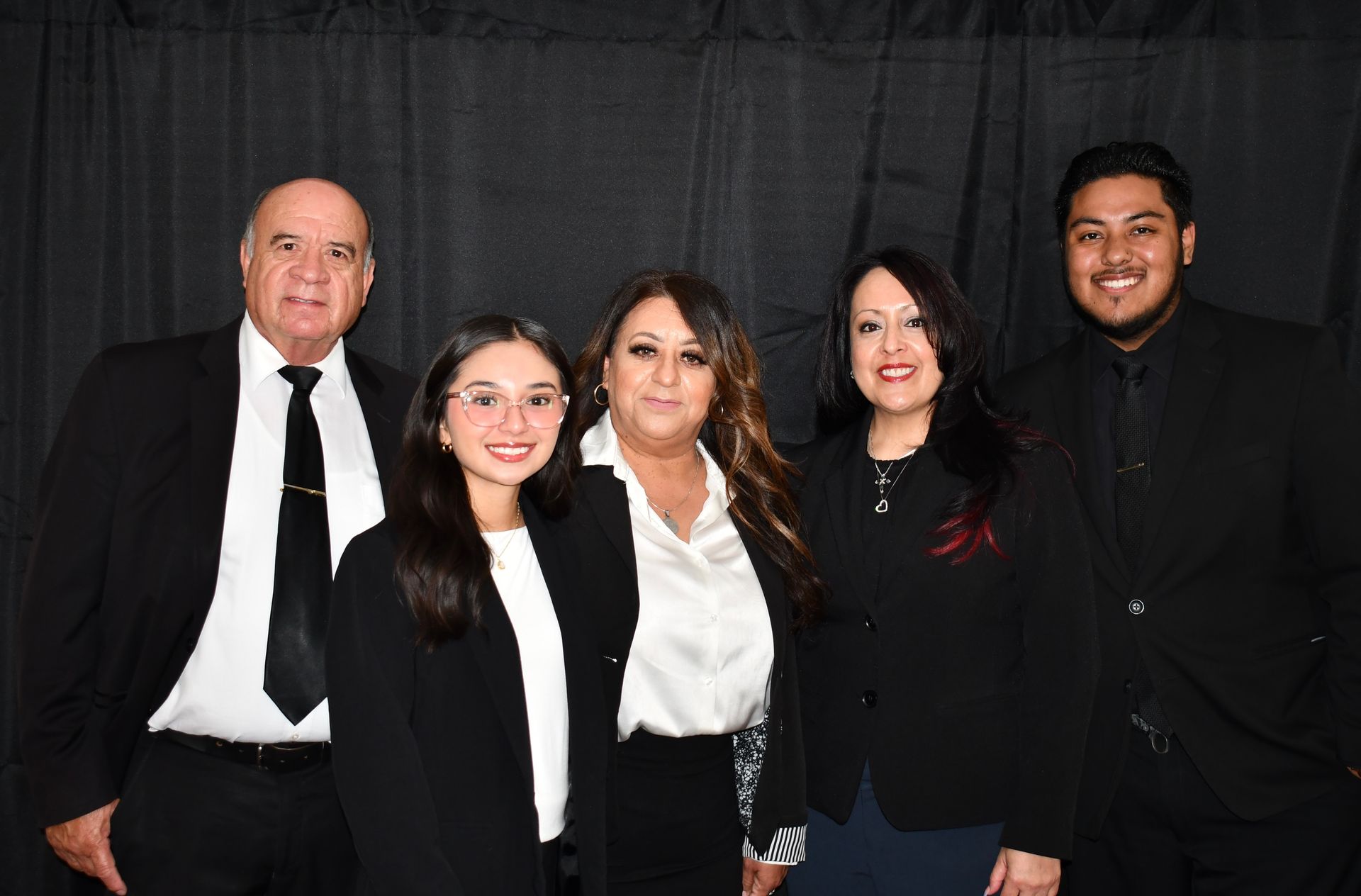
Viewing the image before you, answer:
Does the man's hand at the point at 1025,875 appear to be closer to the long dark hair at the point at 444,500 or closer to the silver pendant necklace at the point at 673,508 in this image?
the silver pendant necklace at the point at 673,508

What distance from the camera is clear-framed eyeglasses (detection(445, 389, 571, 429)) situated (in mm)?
1851

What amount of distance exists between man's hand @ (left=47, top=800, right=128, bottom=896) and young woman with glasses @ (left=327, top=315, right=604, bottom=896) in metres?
0.79

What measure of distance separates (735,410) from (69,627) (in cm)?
151

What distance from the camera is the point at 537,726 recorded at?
1784mm

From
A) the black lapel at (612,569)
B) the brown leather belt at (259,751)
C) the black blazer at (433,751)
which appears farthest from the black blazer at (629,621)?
the brown leather belt at (259,751)

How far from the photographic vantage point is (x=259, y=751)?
205 cm

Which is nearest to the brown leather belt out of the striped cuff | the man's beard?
the striped cuff

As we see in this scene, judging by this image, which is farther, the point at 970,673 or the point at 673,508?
the point at 673,508

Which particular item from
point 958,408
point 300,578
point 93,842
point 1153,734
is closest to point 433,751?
point 300,578

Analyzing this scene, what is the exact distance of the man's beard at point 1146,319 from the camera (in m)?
2.42

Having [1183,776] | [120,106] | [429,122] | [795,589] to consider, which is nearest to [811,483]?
[795,589]

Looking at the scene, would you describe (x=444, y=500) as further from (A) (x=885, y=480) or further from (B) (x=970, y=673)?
(B) (x=970, y=673)

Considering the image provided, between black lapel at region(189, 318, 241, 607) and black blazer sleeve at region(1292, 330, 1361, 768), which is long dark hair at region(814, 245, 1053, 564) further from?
black lapel at region(189, 318, 241, 607)

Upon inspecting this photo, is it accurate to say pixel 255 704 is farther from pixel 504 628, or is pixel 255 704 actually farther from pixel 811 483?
pixel 811 483
